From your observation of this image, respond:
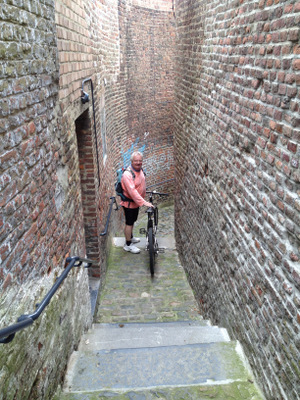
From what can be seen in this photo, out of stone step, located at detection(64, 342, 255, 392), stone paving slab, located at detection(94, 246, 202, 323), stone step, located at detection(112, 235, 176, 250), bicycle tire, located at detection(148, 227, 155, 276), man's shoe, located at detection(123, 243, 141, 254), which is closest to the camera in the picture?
stone step, located at detection(64, 342, 255, 392)

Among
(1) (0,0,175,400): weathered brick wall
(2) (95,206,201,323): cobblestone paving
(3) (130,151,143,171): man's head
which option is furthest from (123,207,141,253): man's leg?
(3) (130,151,143,171): man's head

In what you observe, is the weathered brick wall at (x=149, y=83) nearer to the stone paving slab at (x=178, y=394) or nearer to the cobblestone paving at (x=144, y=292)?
the cobblestone paving at (x=144, y=292)

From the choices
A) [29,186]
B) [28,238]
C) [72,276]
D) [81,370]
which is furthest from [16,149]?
[81,370]

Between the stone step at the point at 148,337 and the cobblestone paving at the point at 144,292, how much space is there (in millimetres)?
879

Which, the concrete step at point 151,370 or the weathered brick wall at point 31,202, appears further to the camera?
the concrete step at point 151,370

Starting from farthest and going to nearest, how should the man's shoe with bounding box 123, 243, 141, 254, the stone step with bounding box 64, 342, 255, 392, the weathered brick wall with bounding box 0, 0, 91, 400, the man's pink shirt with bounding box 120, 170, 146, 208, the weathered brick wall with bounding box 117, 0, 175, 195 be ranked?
the weathered brick wall with bounding box 117, 0, 175, 195 → the man's shoe with bounding box 123, 243, 141, 254 → the man's pink shirt with bounding box 120, 170, 146, 208 → the stone step with bounding box 64, 342, 255, 392 → the weathered brick wall with bounding box 0, 0, 91, 400

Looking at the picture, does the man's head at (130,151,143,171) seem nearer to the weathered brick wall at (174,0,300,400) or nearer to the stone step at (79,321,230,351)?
the weathered brick wall at (174,0,300,400)

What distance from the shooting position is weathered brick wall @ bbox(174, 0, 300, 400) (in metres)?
2.16

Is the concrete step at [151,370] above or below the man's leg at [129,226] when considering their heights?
above

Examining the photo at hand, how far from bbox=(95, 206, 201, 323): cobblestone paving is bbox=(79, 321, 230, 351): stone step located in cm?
88

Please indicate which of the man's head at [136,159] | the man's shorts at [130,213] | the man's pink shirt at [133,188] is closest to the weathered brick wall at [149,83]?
the man's shorts at [130,213]

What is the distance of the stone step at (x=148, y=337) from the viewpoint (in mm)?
3511

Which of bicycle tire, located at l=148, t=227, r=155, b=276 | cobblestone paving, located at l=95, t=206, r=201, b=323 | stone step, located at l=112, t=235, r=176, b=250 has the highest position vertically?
bicycle tire, located at l=148, t=227, r=155, b=276

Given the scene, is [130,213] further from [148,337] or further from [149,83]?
[149,83]
